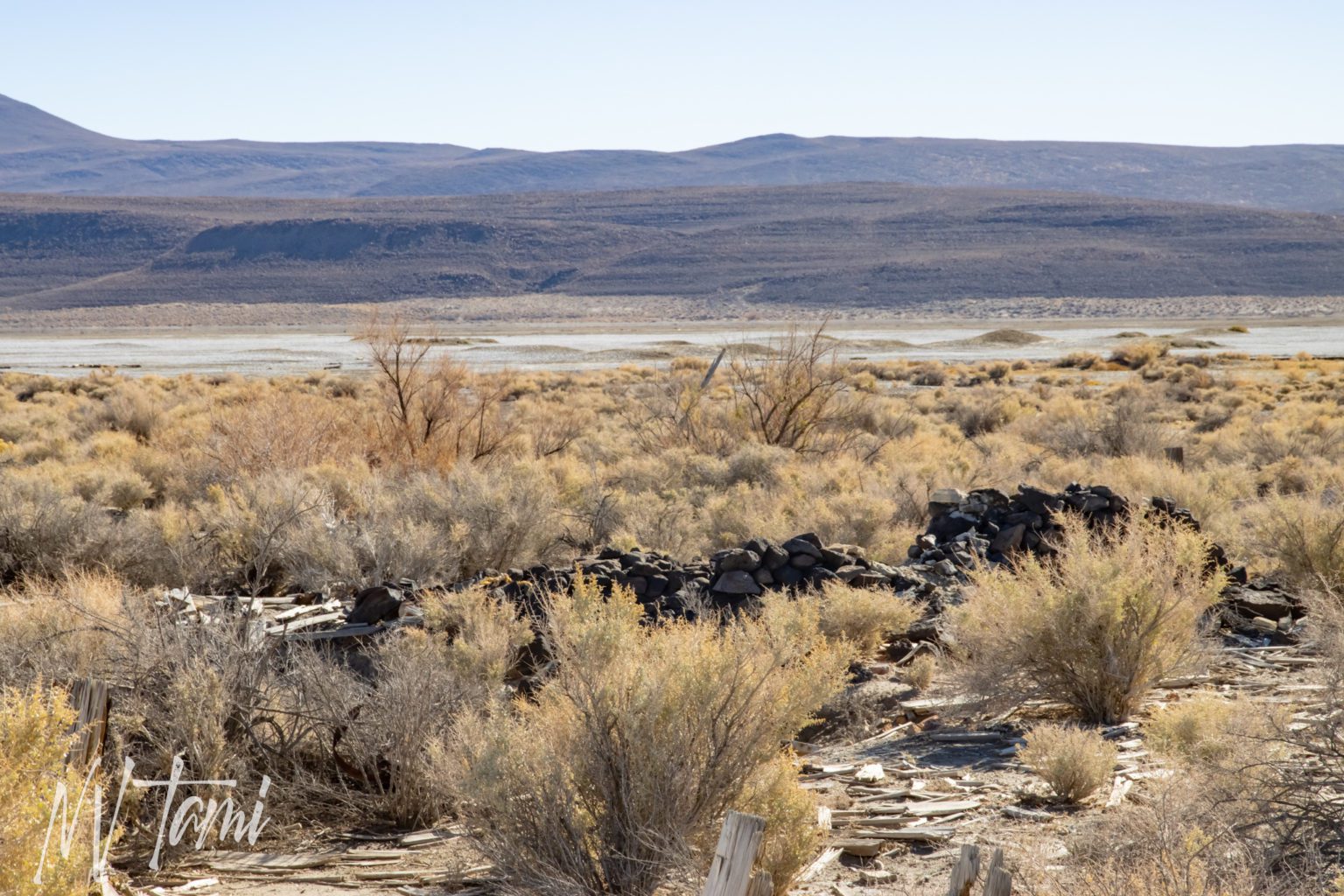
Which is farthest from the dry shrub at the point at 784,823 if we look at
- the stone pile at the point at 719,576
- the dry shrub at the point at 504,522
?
the dry shrub at the point at 504,522

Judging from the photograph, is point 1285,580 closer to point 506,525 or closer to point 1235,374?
point 506,525

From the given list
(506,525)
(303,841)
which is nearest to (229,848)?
(303,841)

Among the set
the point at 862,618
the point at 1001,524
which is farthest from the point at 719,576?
the point at 1001,524

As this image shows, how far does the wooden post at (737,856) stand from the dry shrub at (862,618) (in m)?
4.79

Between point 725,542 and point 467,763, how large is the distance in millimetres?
7865

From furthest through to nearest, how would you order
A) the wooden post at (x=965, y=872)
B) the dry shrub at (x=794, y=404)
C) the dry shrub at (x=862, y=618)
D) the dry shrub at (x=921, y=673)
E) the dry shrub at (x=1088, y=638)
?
the dry shrub at (x=794, y=404) → the dry shrub at (x=862, y=618) → the dry shrub at (x=921, y=673) → the dry shrub at (x=1088, y=638) → the wooden post at (x=965, y=872)

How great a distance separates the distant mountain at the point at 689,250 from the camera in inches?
4557

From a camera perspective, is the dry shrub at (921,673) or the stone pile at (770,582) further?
the stone pile at (770,582)

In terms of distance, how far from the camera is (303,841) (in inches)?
240

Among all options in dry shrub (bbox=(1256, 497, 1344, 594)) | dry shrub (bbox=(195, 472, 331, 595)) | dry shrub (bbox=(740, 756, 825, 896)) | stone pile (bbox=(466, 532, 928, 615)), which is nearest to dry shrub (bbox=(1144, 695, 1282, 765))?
dry shrub (bbox=(740, 756, 825, 896))

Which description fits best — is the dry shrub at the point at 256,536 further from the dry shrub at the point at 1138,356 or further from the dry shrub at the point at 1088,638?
the dry shrub at the point at 1138,356

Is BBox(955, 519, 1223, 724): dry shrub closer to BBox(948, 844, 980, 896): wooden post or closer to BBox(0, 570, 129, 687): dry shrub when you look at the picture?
BBox(948, 844, 980, 896): wooden post

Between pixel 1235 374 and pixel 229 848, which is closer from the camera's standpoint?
pixel 229 848

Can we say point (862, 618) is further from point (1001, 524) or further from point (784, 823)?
point (784, 823)
